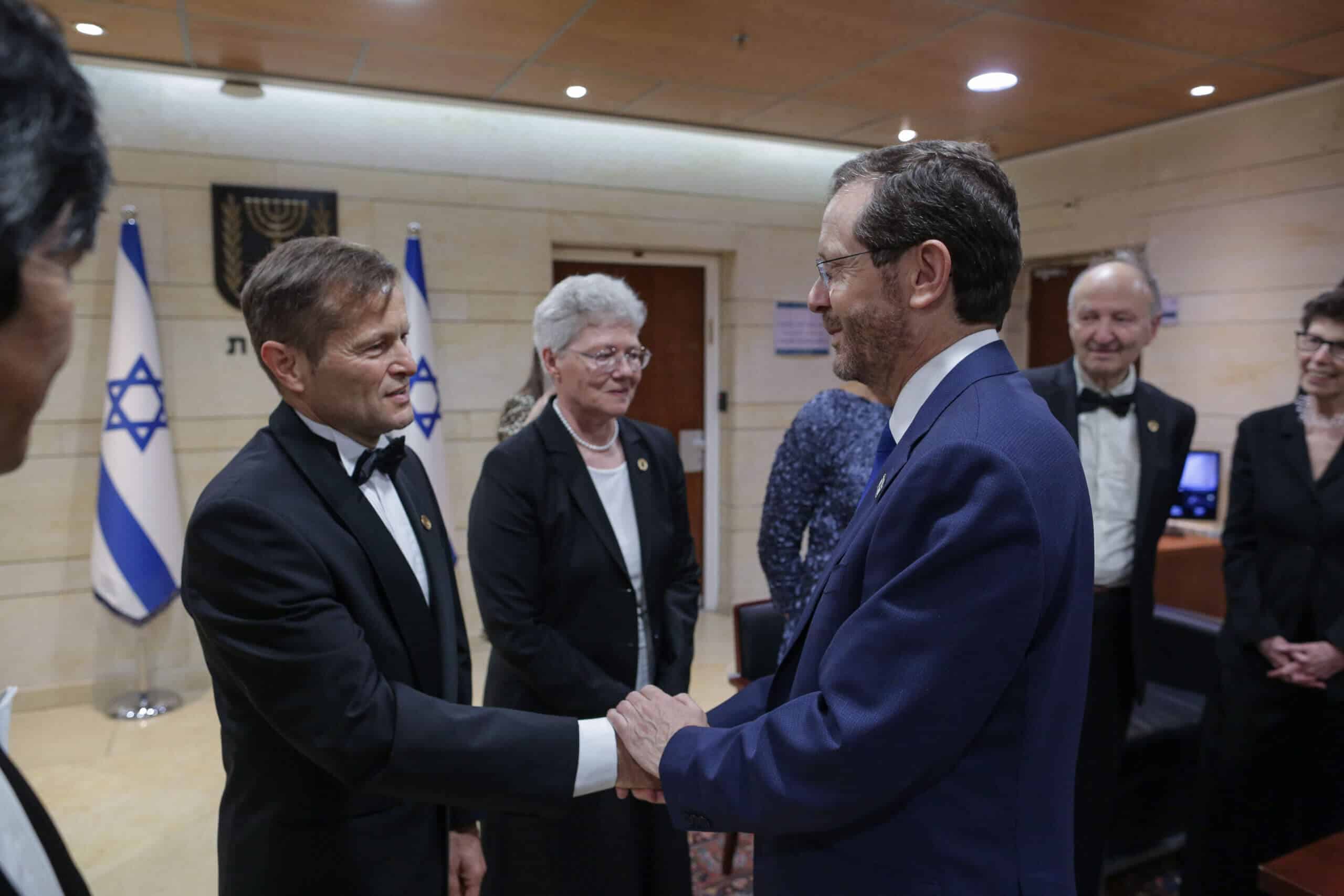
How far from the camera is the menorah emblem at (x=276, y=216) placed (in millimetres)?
4012

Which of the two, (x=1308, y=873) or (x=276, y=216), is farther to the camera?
(x=276, y=216)

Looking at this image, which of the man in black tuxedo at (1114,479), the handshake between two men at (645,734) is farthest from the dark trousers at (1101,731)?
the handshake between two men at (645,734)

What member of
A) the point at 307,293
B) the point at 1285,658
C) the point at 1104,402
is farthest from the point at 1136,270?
the point at 307,293

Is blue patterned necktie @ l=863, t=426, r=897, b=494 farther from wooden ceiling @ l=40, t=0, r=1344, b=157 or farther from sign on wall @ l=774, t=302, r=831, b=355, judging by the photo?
sign on wall @ l=774, t=302, r=831, b=355

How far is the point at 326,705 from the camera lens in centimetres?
107

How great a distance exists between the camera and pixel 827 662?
98 cm

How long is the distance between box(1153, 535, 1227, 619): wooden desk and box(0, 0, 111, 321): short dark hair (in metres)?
4.46

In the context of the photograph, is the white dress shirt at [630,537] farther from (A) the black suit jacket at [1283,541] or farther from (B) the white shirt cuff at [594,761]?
(A) the black suit jacket at [1283,541]

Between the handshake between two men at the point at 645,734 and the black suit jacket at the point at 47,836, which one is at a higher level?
the black suit jacket at the point at 47,836

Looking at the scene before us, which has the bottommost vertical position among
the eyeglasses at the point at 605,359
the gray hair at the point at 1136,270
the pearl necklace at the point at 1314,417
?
the pearl necklace at the point at 1314,417

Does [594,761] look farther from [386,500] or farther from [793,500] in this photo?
[793,500]

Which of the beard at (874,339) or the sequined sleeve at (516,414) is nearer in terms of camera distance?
the beard at (874,339)

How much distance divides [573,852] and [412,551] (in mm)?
814

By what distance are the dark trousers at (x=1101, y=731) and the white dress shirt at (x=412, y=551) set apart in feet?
5.33
